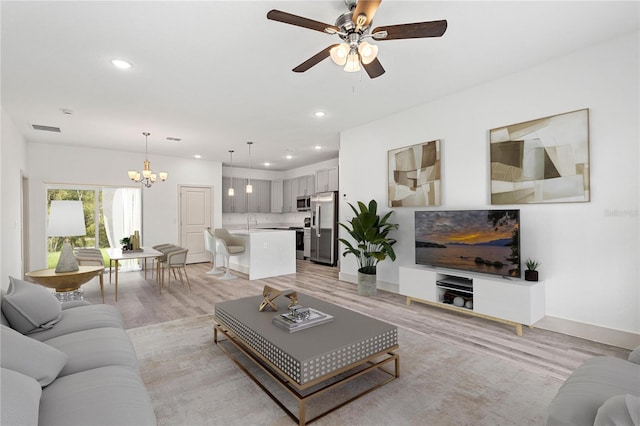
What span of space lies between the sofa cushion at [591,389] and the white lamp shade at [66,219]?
6.16m

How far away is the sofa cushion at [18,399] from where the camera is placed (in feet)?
3.21

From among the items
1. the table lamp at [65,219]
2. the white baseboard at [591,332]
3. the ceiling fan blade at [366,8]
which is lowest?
the white baseboard at [591,332]

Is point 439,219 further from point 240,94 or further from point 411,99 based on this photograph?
point 240,94

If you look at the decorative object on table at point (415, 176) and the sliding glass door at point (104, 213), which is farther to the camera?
the sliding glass door at point (104, 213)

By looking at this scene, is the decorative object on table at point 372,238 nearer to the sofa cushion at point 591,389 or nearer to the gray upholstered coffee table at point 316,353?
the gray upholstered coffee table at point 316,353

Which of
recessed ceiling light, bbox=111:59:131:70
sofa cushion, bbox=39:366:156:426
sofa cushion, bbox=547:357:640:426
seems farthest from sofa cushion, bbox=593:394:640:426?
recessed ceiling light, bbox=111:59:131:70

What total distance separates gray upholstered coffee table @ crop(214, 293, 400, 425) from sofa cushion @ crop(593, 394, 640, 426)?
124cm

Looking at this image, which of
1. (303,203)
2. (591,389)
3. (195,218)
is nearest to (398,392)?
(591,389)

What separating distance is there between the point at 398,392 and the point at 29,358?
83.8 inches

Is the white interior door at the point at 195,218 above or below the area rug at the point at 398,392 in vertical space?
above

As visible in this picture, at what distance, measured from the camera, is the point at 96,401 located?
128cm

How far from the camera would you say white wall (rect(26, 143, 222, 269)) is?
618 centimetres

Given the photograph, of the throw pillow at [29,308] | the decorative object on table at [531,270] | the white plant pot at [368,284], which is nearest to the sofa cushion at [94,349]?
the throw pillow at [29,308]

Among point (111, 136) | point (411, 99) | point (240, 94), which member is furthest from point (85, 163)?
point (411, 99)
